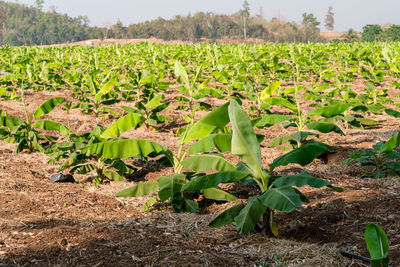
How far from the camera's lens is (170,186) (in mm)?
3879

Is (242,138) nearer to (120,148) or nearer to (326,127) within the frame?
(120,148)

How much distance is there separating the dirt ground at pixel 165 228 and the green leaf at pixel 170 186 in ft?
0.85

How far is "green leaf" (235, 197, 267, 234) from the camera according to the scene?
9.23 feet

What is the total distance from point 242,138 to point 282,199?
0.63 metres

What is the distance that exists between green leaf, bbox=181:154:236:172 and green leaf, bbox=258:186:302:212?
78cm

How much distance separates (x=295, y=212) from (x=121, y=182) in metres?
2.41

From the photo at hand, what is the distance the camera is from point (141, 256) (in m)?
2.93

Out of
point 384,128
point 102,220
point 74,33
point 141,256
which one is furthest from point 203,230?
point 74,33

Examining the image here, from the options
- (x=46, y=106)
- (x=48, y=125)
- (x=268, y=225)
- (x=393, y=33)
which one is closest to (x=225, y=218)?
(x=268, y=225)

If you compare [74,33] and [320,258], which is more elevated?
[74,33]

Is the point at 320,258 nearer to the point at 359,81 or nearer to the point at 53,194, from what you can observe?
the point at 53,194

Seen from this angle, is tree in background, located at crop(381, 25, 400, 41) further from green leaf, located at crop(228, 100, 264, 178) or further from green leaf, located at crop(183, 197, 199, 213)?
green leaf, located at crop(228, 100, 264, 178)

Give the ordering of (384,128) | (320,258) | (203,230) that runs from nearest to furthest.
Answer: (320,258), (203,230), (384,128)

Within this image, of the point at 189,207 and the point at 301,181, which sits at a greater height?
the point at 301,181
